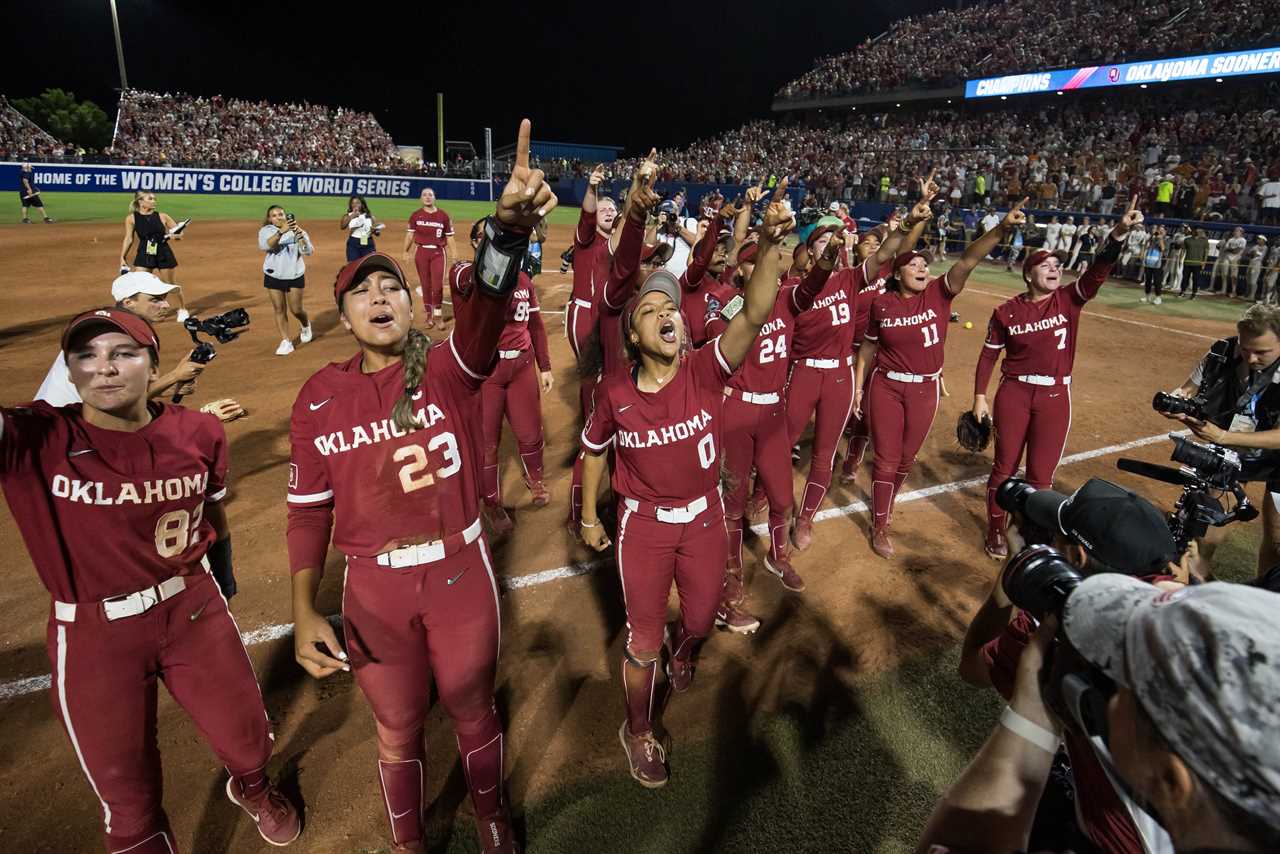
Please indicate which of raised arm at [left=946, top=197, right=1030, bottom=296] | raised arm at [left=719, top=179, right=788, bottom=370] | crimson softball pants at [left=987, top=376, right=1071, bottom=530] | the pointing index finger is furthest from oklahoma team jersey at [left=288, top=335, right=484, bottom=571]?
crimson softball pants at [left=987, top=376, right=1071, bottom=530]

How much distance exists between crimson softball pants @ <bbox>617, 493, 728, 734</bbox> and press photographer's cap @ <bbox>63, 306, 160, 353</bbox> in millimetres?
2295

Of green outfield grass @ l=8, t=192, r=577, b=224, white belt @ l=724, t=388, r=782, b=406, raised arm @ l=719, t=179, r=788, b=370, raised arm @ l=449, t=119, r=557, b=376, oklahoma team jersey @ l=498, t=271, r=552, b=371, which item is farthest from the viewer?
green outfield grass @ l=8, t=192, r=577, b=224

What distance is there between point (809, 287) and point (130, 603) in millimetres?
4346

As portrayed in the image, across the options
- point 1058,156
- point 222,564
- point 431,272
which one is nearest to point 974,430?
point 222,564

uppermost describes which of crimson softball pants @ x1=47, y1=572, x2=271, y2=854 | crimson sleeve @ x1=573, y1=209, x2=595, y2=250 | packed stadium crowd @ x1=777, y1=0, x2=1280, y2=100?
packed stadium crowd @ x1=777, y1=0, x2=1280, y2=100

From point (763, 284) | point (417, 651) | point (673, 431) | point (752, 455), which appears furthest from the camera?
point (752, 455)

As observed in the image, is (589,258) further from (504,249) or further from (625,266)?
(504,249)

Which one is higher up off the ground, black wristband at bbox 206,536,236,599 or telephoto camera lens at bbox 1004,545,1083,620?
telephoto camera lens at bbox 1004,545,1083,620

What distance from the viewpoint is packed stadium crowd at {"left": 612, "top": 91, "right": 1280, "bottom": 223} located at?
78.9 feet

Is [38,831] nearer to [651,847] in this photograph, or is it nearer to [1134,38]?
[651,847]

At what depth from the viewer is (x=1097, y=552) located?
1611 mm

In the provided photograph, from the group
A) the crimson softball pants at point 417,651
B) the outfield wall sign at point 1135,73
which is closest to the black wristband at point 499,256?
the crimson softball pants at point 417,651

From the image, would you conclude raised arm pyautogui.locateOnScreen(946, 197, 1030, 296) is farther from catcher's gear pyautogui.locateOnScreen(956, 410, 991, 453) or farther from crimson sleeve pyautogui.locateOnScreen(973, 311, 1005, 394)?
catcher's gear pyautogui.locateOnScreen(956, 410, 991, 453)

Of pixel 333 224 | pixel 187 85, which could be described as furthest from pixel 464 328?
pixel 187 85
